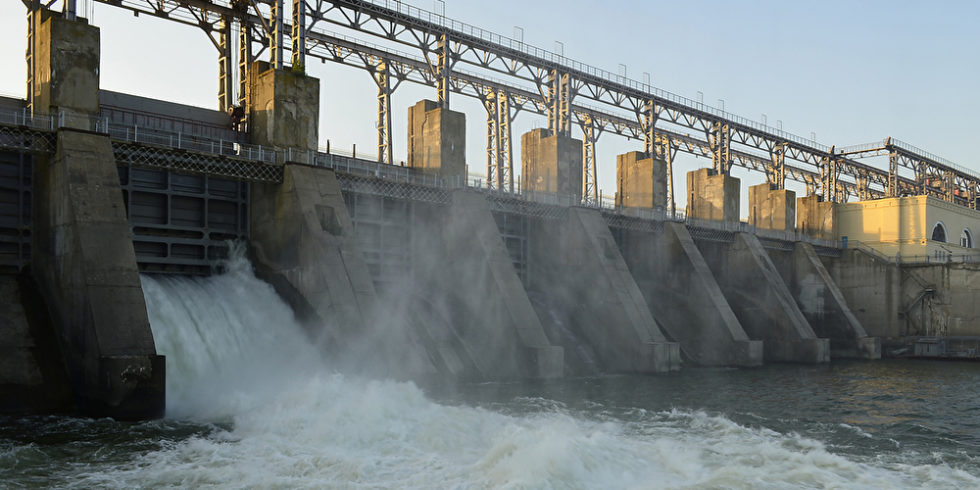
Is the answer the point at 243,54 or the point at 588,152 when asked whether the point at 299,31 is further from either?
the point at 588,152

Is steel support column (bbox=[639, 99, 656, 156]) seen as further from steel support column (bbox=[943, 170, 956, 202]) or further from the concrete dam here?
steel support column (bbox=[943, 170, 956, 202])

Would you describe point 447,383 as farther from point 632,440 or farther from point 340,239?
point 632,440

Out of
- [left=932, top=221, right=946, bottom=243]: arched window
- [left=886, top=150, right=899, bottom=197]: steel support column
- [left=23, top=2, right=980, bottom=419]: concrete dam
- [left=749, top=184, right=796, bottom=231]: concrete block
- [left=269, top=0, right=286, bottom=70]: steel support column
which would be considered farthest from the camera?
[left=886, top=150, right=899, bottom=197]: steel support column

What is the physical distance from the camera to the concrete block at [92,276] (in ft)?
60.7

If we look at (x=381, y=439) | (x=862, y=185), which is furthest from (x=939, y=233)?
(x=381, y=439)

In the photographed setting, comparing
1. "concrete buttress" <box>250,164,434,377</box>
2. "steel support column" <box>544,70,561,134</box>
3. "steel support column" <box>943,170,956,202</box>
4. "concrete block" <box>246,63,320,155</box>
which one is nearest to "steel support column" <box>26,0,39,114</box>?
"concrete block" <box>246,63,320,155</box>

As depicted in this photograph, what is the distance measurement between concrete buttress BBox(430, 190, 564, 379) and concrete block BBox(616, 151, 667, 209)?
16707mm

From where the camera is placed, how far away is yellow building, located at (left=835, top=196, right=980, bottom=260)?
2249 inches

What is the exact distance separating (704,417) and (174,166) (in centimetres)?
1881

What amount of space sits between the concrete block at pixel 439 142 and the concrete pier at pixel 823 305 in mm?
25797

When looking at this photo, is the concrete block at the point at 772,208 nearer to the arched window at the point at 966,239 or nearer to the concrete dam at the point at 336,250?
the concrete dam at the point at 336,250

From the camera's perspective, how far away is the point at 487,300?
103 feet

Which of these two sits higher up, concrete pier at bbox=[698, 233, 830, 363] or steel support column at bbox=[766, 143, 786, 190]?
steel support column at bbox=[766, 143, 786, 190]

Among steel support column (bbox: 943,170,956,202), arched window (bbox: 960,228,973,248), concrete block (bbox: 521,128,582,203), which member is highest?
steel support column (bbox: 943,170,956,202)
